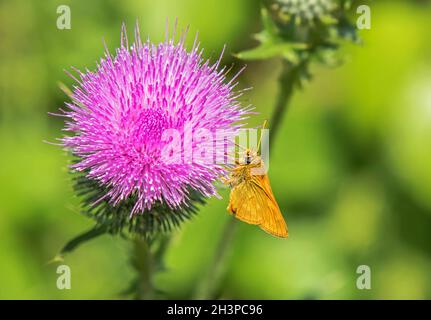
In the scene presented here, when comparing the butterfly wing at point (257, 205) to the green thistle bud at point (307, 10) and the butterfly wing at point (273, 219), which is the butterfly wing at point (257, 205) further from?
the green thistle bud at point (307, 10)

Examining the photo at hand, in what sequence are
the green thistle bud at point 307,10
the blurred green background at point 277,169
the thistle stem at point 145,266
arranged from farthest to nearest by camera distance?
1. the blurred green background at point 277,169
2. the green thistle bud at point 307,10
3. the thistle stem at point 145,266

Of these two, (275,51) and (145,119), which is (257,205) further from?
(275,51)

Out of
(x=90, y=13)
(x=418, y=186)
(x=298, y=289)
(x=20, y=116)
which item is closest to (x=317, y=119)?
(x=418, y=186)

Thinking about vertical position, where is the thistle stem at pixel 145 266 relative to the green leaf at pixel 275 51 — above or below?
below

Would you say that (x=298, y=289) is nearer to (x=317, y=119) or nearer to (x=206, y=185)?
(x=317, y=119)

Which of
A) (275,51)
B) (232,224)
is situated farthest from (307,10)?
(232,224)

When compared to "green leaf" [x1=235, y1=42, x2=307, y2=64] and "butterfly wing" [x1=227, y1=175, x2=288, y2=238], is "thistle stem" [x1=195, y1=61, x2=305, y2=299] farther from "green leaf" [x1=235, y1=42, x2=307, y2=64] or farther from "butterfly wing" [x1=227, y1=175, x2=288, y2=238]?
"butterfly wing" [x1=227, y1=175, x2=288, y2=238]

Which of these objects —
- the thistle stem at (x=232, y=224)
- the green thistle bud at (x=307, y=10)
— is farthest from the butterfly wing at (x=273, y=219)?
the green thistle bud at (x=307, y=10)
